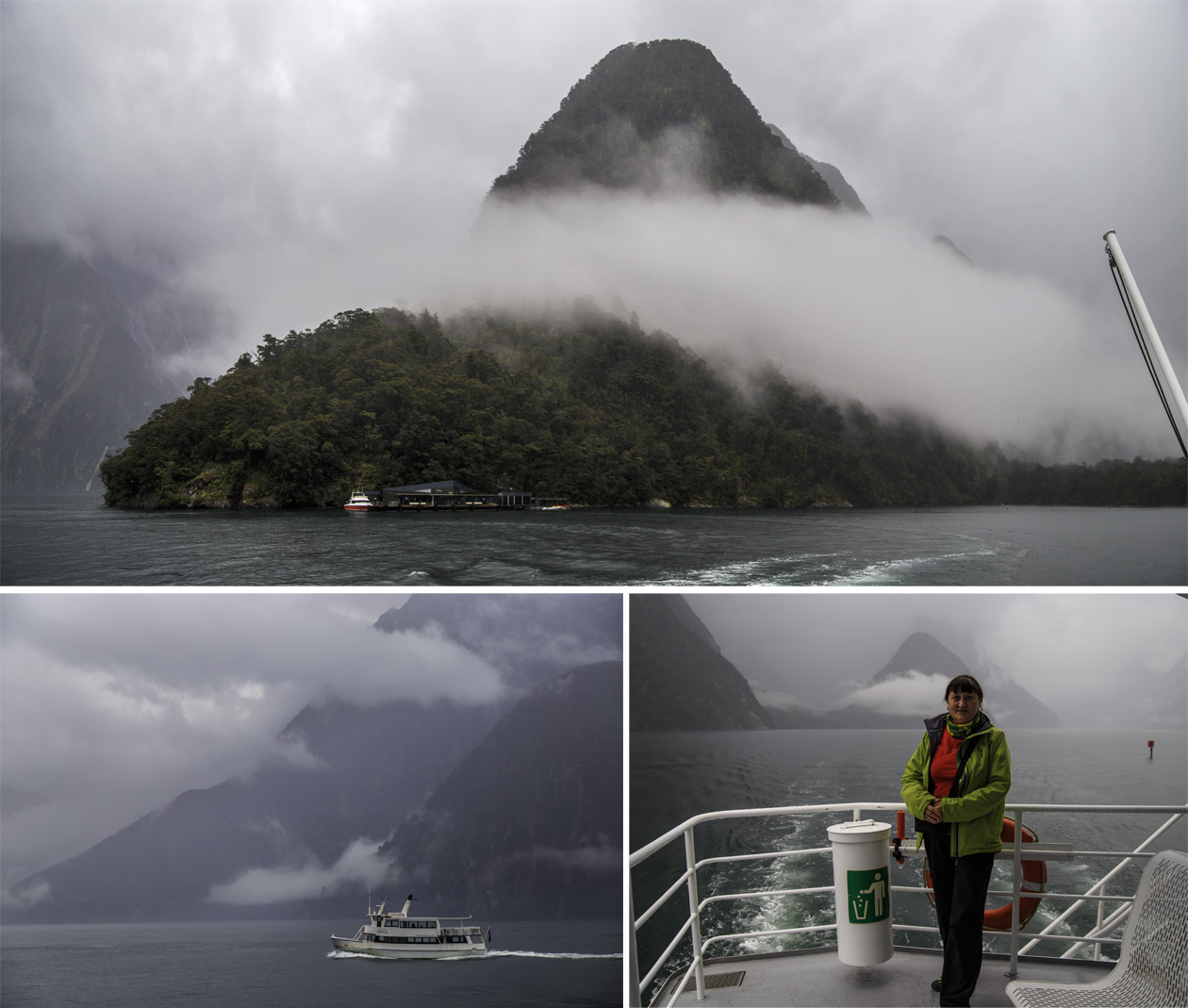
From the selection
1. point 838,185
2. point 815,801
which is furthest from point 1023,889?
point 815,801

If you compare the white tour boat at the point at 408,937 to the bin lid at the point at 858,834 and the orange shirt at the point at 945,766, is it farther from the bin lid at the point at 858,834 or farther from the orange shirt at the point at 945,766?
the orange shirt at the point at 945,766

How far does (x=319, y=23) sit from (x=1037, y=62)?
8385 mm

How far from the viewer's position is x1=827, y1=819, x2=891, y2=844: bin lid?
8.71 ft

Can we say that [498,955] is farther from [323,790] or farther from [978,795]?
[978,795]

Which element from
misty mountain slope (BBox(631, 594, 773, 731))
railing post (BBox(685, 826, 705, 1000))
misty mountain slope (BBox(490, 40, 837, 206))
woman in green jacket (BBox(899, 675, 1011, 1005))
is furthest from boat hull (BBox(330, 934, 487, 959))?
misty mountain slope (BBox(631, 594, 773, 731))

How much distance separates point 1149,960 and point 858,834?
87cm

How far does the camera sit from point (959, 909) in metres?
2.36

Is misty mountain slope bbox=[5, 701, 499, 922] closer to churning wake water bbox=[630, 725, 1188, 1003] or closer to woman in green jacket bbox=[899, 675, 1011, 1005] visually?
woman in green jacket bbox=[899, 675, 1011, 1005]

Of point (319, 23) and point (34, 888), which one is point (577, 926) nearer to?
point (34, 888)

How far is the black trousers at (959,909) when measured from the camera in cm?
235

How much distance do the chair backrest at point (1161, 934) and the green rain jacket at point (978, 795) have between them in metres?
0.39

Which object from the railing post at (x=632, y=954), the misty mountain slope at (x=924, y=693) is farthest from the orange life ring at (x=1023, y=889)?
the misty mountain slope at (x=924, y=693)

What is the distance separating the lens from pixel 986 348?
448 inches

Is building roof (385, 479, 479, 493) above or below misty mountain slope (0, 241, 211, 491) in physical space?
below
